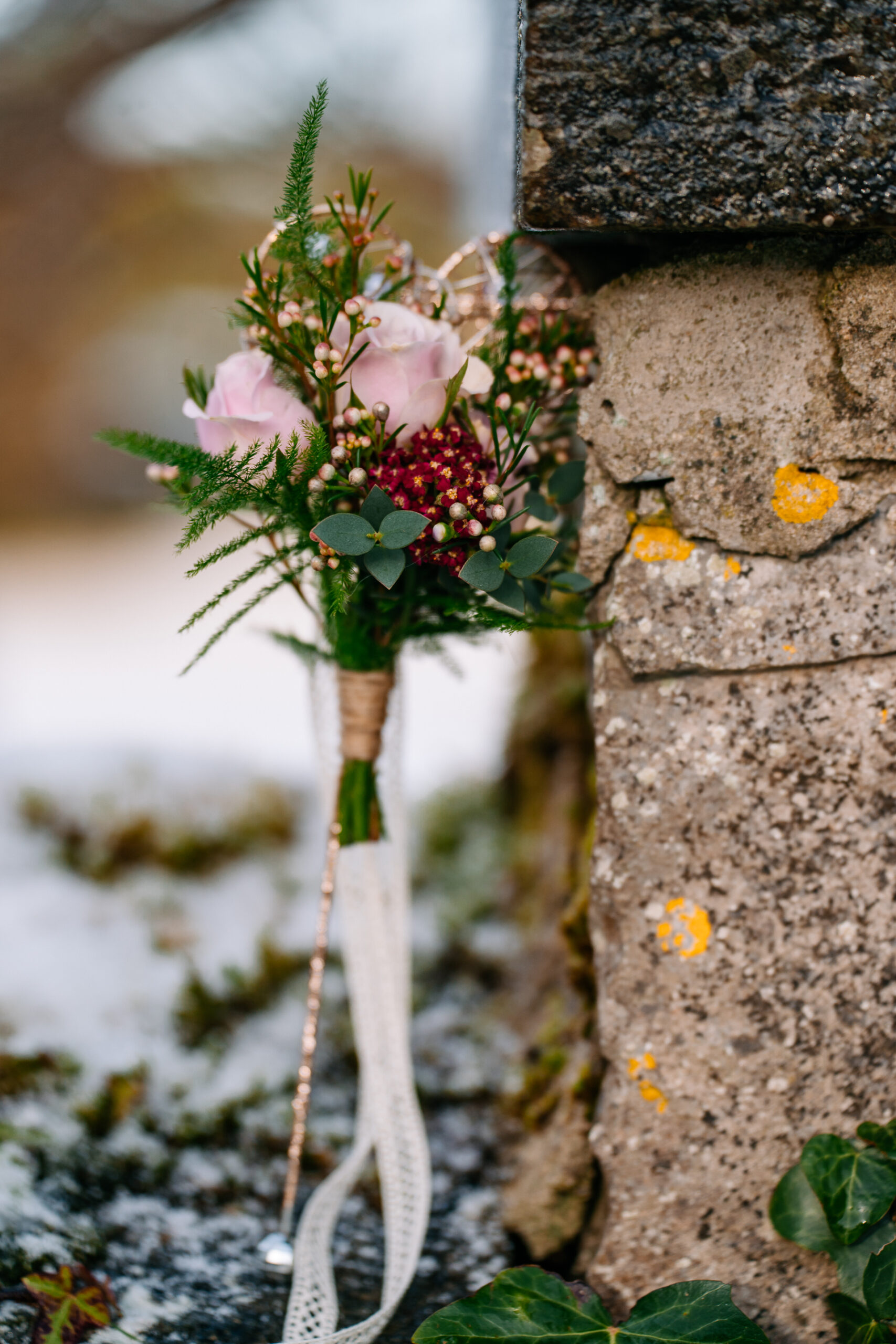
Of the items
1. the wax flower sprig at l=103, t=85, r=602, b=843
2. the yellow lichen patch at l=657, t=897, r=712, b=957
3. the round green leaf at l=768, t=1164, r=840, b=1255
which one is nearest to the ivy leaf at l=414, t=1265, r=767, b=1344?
the round green leaf at l=768, t=1164, r=840, b=1255

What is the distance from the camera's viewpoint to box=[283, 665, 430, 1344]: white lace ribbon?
1427 millimetres

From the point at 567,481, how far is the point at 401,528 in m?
0.36

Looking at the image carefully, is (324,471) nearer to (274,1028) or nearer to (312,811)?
(274,1028)

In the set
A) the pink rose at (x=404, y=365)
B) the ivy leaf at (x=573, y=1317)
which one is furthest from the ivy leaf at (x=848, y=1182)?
the pink rose at (x=404, y=365)

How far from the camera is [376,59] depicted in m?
5.04

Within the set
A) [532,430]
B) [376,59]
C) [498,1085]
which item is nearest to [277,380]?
[532,430]

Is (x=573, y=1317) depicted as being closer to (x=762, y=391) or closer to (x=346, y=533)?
(x=346, y=533)

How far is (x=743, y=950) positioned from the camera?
1.25 metres

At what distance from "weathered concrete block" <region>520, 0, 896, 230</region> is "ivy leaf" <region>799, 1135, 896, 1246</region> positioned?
4.13 ft

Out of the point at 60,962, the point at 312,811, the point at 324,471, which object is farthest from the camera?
the point at 312,811

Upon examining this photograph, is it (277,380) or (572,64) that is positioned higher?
(572,64)

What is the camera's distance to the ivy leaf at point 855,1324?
1107 mm

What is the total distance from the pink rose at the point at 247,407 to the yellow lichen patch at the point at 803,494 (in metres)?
→ 0.67

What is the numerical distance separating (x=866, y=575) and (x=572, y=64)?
30.0 inches
